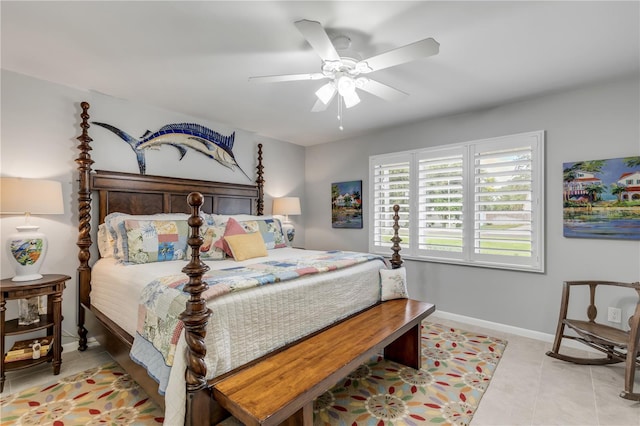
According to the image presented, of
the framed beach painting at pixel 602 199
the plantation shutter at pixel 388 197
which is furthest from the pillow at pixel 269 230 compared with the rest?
the framed beach painting at pixel 602 199

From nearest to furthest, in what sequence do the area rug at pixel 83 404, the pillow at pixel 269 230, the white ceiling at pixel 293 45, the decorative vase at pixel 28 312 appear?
1. the white ceiling at pixel 293 45
2. the area rug at pixel 83 404
3. the decorative vase at pixel 28 312
4. the pillow at pixel 269 230

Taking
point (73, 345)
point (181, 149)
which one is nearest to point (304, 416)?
point (73, 345)

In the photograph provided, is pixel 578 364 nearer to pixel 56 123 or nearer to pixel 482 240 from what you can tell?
pixel 482 240

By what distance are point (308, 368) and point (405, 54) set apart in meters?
1.88

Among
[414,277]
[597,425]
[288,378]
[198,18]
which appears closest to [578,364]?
[597,425]

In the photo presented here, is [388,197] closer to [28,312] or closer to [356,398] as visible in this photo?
[356,398]

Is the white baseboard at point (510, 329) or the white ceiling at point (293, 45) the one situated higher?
the white ceiling at point (293, 45)

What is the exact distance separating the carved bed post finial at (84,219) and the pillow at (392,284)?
2765 millimetres

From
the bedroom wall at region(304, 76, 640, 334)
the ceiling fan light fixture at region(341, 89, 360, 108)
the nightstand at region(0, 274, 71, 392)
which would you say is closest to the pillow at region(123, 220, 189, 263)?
the nightstand at region(0, 274, 71, 392)

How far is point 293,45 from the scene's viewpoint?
2152mm

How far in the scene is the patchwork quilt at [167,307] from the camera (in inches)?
63.2

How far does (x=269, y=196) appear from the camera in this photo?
15.4 ft

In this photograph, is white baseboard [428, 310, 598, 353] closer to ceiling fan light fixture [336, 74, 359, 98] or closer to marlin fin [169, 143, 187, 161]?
ceiling fan light fixture [336, 74, 359, 98]

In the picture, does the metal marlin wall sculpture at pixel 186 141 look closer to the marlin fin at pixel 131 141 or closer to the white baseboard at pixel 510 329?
the marlin fin at pixel 131 141
